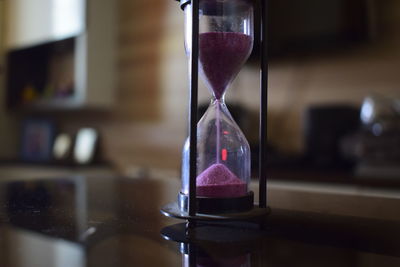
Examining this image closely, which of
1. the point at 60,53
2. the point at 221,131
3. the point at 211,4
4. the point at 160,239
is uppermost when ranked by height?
the point at 60,53

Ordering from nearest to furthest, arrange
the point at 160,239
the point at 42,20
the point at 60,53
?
the point at 160,239
the point at 42,20
the point at 60,53

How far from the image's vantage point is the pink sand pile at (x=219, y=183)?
584 millimetres

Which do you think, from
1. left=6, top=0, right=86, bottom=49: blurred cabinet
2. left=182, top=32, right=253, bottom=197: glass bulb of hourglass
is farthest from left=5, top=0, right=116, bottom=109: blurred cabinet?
left=182, top=32, right=253, bottom=197: glass bulb of hourglass

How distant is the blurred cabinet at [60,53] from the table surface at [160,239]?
2.27 metres

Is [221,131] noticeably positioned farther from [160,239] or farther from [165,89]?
[165,89]

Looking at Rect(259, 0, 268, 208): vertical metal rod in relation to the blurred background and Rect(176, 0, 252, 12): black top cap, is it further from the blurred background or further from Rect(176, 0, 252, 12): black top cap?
the blurred background

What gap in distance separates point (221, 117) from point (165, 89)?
2.26 m

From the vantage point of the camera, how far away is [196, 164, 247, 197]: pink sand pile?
584mm

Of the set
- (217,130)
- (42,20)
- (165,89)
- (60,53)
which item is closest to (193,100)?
(217,130)

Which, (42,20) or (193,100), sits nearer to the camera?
(193,100)

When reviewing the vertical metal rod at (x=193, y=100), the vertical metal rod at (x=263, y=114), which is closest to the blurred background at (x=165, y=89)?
the vertical metal rod at (x=263, y=114)

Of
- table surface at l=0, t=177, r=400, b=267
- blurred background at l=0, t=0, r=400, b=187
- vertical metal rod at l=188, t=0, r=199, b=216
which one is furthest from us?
blurred background at l=0, t=0, r=400, b=187

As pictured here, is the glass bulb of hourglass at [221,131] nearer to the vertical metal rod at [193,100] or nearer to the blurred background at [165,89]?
the vertical metal rod at [193,100]

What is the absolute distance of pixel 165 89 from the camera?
2871 millimetres
